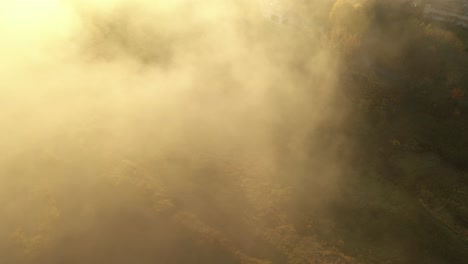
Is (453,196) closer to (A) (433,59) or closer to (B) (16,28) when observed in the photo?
(A) (433,59)

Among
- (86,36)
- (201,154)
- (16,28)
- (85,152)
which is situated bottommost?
(85,152)

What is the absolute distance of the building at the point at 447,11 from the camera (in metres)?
23.0

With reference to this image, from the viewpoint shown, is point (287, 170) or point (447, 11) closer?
point (287, 170)

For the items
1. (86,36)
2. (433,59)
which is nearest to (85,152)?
(86,36)

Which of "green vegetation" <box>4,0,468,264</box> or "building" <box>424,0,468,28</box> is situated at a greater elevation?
"building" <box>424,0,468,28</box>

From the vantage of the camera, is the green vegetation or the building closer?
the green vegetation

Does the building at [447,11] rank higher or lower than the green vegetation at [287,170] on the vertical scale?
higher

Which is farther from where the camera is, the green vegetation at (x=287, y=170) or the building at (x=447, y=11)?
the building at (x=447, y=11)

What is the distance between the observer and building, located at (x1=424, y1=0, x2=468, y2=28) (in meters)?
23.0

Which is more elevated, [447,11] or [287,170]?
[447,11]

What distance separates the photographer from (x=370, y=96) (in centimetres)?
1725

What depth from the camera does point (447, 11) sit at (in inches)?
922

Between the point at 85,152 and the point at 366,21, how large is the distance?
1667 centimetres

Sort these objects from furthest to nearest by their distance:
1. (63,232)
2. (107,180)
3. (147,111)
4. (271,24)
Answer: (271,24), (147,111), (107,180), (63,232)
